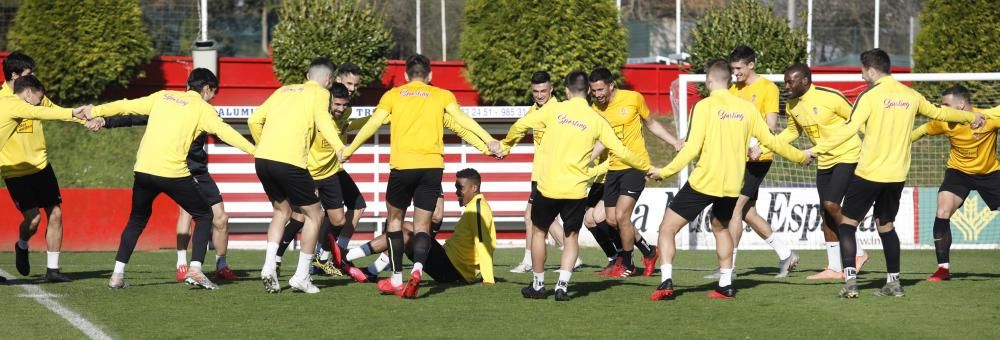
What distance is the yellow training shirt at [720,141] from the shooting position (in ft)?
32.1

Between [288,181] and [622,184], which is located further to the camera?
[622,184]

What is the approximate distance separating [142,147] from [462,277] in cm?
306

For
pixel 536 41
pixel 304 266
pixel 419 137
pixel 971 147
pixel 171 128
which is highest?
pixel 536 41

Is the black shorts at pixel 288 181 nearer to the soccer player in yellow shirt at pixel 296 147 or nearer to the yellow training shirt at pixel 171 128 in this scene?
the soccer player in yellow shirt at pixel 296 147

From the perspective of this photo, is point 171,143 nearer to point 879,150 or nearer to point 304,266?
point 304,266

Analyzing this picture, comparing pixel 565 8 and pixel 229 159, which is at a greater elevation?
pixel 565 8

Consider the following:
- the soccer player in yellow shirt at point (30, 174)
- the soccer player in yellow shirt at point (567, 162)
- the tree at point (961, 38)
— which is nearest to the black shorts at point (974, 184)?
the soccer player in yellow shirt at point (567, 162)

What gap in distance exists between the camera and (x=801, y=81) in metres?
11.5

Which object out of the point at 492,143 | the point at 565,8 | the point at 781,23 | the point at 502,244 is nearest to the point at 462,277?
the point at 492,143

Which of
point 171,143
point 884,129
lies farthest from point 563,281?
point 171,143

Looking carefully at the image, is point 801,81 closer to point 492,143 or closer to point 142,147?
point 492,143

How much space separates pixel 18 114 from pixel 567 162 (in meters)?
4.94

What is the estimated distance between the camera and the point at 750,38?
2458 centimetres

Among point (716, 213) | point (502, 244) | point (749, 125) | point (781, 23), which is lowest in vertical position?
point (502, 244)
